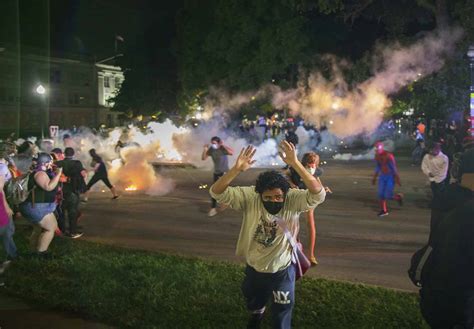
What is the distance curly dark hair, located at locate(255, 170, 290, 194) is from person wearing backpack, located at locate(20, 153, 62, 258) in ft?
13.6

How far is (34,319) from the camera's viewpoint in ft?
19.2

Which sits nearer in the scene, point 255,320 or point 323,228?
point 255,320

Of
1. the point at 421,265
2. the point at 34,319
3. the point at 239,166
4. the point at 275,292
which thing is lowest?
the point at 34,319

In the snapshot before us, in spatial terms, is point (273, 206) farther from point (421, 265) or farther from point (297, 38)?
point (297, 38)

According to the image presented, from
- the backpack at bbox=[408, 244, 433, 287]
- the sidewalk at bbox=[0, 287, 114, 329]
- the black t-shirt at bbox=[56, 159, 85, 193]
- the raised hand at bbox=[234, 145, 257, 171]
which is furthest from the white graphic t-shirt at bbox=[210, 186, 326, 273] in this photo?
the black t-shirt at bbox=[56, 159, 85, 193]

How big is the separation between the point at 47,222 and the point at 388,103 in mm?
20964

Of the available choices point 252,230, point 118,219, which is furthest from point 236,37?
point 252,230

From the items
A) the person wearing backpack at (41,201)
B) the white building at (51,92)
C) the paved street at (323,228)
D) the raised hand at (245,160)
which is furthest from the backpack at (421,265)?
the white building at (51,92)

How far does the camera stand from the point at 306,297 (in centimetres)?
627

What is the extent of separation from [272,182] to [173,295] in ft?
8.53

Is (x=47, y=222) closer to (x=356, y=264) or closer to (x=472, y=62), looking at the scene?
(x=356, y=264)

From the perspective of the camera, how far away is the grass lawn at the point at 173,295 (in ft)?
18.3

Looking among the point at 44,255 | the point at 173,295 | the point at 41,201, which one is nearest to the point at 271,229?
the point at 173,295

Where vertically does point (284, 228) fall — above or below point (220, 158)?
below
